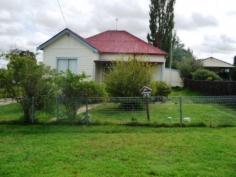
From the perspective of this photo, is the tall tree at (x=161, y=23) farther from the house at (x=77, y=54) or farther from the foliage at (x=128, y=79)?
the foliage at (x=128, y=79)

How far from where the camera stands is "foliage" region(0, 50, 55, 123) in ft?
33.7

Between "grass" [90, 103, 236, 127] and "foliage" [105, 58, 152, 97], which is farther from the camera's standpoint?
"foliage" [105, 58, 152, 97]

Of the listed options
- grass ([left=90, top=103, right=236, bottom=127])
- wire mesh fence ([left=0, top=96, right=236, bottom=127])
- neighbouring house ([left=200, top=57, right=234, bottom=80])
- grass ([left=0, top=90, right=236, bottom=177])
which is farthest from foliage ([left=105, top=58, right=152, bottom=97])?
neighbouring house ([left=200, top=57, right=234, bottom=80])

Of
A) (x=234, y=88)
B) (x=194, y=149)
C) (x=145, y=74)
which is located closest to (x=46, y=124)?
(x=194, y=149)

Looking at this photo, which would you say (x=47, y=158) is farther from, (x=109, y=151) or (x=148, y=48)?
(x=148, y=48)

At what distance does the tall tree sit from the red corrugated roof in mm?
10788

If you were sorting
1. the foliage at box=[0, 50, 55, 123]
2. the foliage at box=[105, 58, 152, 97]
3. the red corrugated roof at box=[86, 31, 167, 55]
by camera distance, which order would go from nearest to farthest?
the foliage at box=[0, 50, 55, 123], the foliage at box=[105, 58, 152, 97], the red corrugated roof at box=[86, 31, 167, 55]

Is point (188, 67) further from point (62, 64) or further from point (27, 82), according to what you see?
point (27, 82)

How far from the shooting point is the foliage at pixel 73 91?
34.2ft

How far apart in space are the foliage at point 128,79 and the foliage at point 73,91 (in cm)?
392

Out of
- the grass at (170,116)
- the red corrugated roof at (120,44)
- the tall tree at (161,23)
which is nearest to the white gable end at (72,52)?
the red corrugated roof at (120,44)

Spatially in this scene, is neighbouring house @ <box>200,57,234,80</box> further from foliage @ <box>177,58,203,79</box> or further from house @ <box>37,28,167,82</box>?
house @ <box>37,28,167,82</box>

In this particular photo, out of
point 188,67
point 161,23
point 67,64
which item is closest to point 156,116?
point 67,64

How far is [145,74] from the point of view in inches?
584
